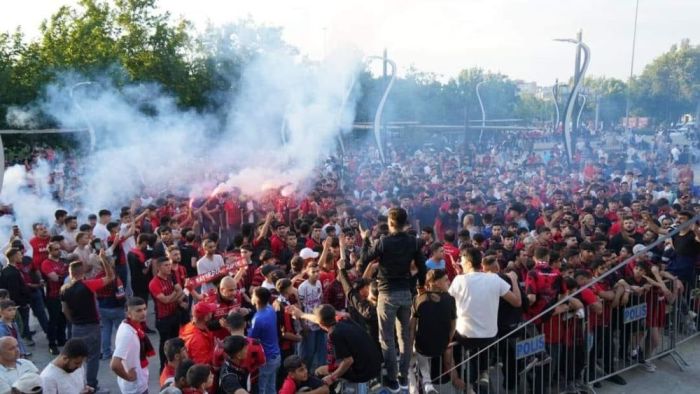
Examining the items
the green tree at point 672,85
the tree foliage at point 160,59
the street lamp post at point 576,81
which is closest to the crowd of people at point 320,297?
the street lamp post at point 576,81

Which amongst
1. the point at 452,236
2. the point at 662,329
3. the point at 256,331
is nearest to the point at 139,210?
the point at 452,236

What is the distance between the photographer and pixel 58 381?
5156mm

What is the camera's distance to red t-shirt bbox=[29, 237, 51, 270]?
9.44 metres

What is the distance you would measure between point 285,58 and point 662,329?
50.5 ft

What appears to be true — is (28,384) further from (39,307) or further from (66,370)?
(39,307)

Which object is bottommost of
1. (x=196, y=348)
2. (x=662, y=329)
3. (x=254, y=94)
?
(x=662, y=329)

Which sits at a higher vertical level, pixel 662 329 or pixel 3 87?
pixel 3 87

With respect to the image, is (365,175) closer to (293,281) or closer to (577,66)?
(577,66)

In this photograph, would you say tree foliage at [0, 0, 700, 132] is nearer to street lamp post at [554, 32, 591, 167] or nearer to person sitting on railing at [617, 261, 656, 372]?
street lamp post at [554, 32, 591, 167]

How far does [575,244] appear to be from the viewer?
9.27 metres

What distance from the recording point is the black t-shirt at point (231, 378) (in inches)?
195

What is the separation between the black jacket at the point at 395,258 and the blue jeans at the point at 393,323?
3.4 inches

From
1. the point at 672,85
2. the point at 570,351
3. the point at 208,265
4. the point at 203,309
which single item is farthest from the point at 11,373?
the point at 672,85

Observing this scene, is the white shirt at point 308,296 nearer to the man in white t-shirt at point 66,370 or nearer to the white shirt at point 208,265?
the white shirt at point 208,265
